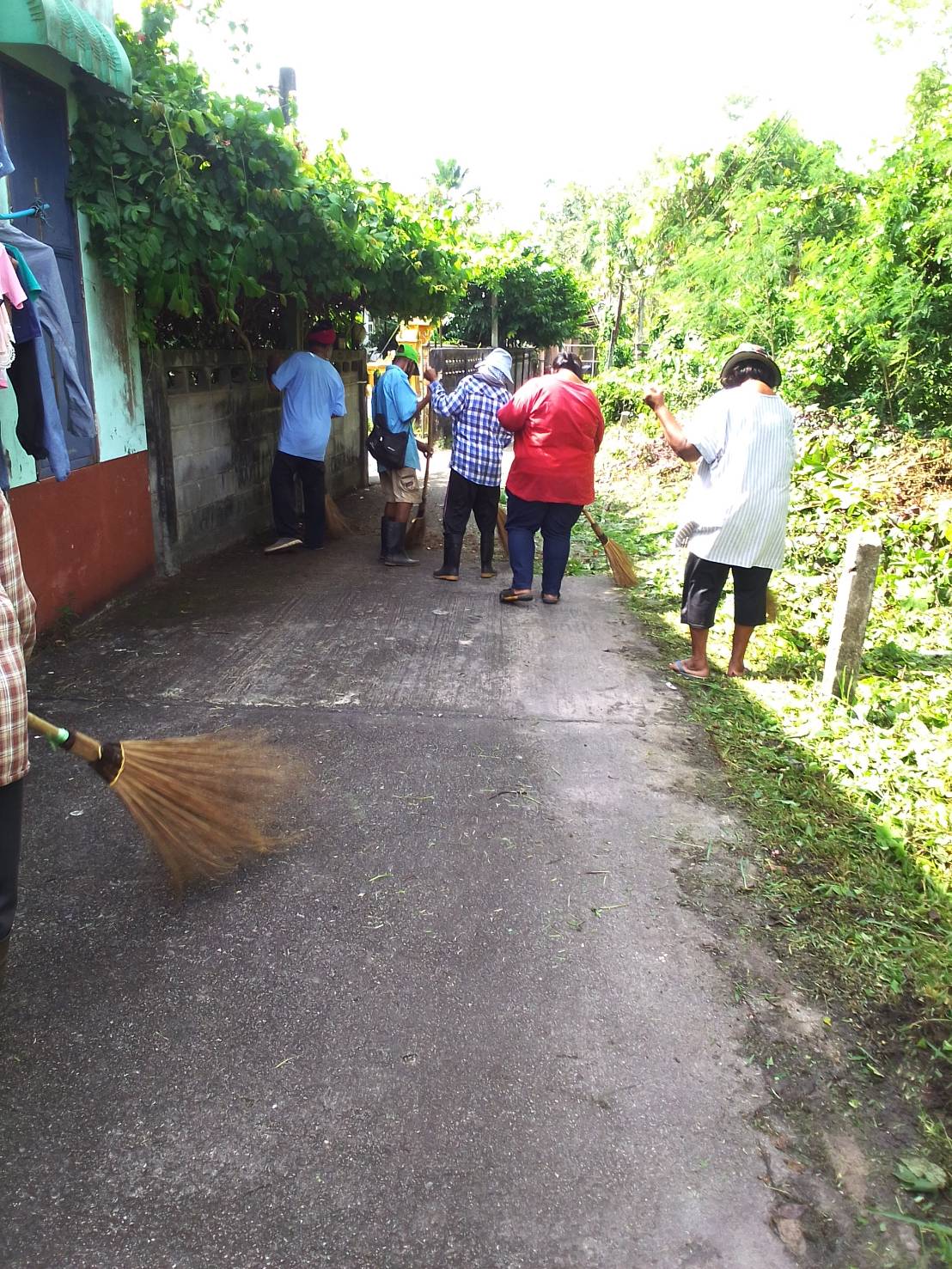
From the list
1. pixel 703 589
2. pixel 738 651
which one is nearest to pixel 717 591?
pixel 703 589

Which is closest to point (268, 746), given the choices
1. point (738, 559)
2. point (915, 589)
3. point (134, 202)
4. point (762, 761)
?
point (762, 761)

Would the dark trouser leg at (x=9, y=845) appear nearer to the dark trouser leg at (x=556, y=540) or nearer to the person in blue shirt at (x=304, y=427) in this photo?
the dark trouser leg at (x=556, y=540)

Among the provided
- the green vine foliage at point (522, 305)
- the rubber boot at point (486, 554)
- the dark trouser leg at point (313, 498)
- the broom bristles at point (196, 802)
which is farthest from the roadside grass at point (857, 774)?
the green vine foliage at point (522, 305)

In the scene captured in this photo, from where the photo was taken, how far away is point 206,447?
7.03 metres

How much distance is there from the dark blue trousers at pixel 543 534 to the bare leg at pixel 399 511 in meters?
1.16

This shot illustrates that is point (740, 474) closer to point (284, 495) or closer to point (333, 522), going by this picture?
point (284, 495)

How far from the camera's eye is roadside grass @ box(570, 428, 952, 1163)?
271cm

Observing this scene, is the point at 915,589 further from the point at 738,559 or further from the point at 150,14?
the point at 150,14

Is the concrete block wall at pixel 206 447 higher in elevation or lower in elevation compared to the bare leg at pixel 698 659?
higher

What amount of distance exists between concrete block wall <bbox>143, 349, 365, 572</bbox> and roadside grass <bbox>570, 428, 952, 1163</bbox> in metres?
3.28

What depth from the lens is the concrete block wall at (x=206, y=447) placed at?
248 inches

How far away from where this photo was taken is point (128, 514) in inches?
232

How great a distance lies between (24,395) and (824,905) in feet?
11.5

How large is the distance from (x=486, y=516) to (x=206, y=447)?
7.09 ft
